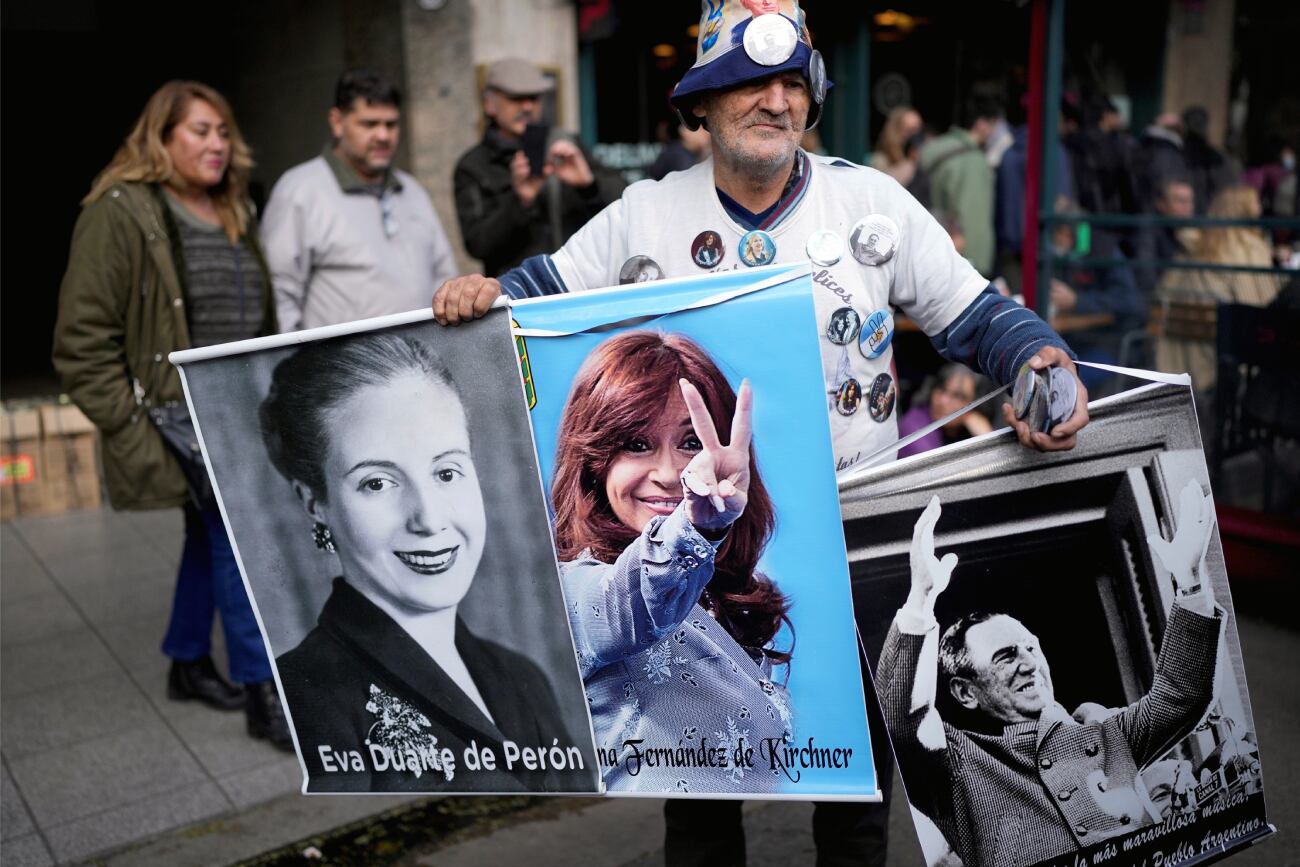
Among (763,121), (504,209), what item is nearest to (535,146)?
(504,209)

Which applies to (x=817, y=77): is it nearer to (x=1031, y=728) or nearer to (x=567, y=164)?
(x=1031, y=728)

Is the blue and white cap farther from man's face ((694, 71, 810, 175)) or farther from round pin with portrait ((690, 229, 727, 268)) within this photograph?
round pin with portrait ((690, 229, 727, 268))

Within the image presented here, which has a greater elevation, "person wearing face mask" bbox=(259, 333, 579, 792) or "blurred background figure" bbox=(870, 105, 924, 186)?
"blurred background figure" bbox=(870, 105, 924, 186)

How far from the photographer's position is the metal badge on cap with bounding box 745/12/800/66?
7.66 feet

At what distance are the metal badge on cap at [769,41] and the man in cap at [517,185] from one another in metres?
2.66

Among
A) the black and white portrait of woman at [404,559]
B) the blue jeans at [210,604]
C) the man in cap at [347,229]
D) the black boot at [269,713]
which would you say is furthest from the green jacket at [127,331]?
the black and white portrait of woman at [404,559]

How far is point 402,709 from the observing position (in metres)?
2.43

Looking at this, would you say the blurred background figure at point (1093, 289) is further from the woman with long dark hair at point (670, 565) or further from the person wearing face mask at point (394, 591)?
the person wearing face mask at point (394, 591)

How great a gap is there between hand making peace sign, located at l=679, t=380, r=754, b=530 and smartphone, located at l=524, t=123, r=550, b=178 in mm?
3085

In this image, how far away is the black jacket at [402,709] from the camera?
2371 millimetres

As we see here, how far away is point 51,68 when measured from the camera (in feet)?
33.4

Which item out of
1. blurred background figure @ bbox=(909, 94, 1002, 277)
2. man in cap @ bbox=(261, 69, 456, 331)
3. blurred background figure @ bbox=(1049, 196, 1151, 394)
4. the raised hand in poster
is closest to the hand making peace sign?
the raised hand in poster

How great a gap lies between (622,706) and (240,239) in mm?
2489

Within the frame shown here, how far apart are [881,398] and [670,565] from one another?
23.6 inches
